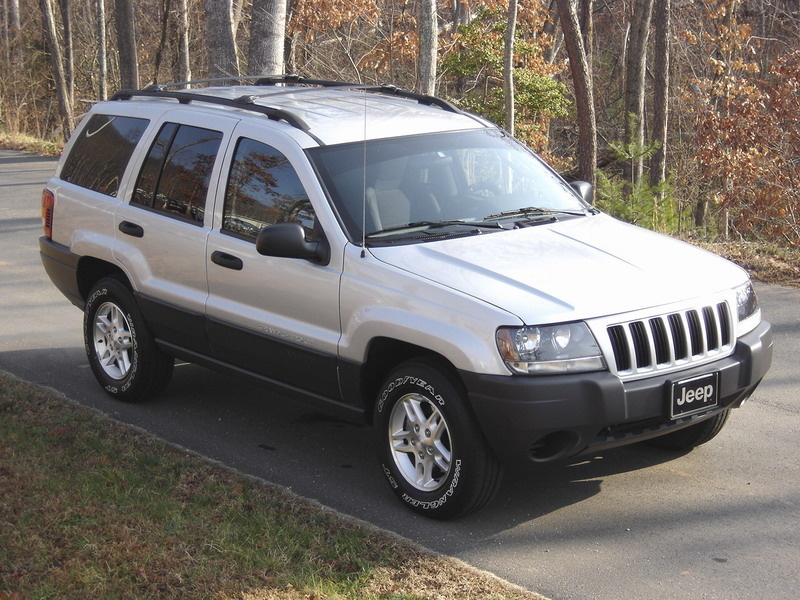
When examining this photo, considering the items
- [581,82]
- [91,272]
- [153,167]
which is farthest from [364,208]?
[581,82]

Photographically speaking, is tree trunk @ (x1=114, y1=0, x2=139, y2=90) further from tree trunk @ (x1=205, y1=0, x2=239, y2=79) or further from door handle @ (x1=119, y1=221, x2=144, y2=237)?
door handle @ (x1=119, y1=221, x2=144, y2=237)

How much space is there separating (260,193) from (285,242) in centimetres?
75

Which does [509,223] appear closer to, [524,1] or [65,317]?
[65,317]

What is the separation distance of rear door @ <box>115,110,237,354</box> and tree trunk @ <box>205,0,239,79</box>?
6302mm

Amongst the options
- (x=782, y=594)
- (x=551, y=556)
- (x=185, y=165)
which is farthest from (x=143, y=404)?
(x=782, y=594)

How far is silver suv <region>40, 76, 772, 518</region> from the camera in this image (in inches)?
185

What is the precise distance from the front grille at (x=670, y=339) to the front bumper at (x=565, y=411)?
8 centimetres

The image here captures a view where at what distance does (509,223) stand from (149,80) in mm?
30510

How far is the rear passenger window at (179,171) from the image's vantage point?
6262 millimetres

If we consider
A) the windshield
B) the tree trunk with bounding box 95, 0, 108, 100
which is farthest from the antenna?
the tree trunk with bounding box 95, 0, 108, 100

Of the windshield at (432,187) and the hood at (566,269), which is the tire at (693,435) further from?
the windshield at (432,187)

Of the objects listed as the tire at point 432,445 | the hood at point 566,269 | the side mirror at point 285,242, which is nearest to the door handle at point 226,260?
the side mirror at point 285,242

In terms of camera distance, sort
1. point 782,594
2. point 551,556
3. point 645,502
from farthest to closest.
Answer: point 645,502
point 551,556
point 782,594

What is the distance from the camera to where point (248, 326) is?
589 cm
